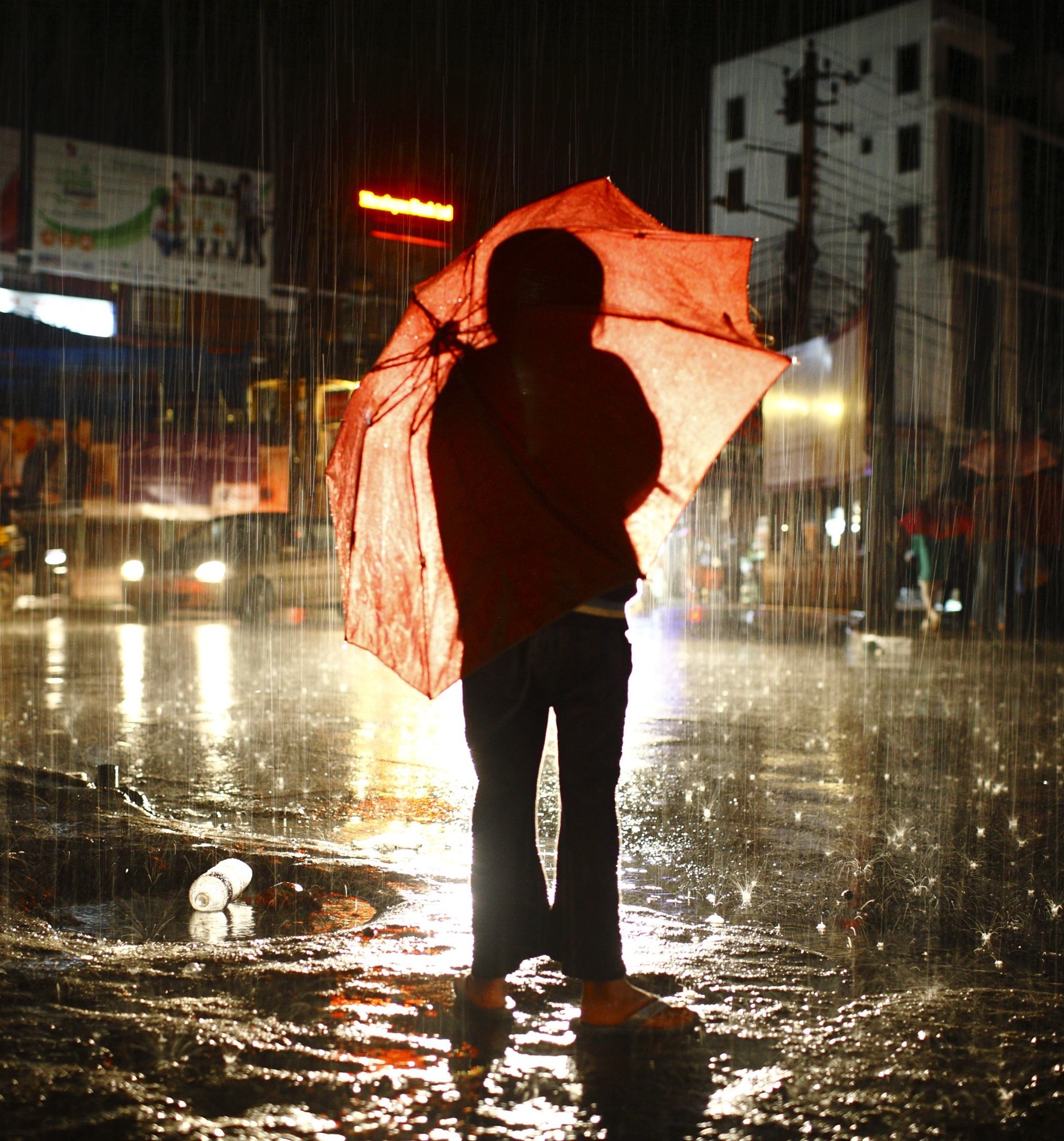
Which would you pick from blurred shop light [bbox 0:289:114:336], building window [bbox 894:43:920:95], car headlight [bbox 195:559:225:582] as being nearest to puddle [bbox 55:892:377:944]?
car headlight [bbox 195:559:225:582]

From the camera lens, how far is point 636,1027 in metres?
3.19

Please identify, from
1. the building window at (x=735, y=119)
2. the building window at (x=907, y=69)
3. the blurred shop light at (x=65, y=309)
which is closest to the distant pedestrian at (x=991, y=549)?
the blurred shop light at (x=65, y=309)

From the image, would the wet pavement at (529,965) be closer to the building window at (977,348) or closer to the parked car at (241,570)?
the parked car at (241,570)

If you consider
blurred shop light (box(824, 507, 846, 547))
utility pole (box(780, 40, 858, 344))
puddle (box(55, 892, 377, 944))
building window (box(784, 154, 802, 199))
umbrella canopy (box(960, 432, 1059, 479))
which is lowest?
puddle (box(55, 892, 377, 944))

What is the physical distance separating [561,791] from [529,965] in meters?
0.81

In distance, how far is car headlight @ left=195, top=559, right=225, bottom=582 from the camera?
21.8m

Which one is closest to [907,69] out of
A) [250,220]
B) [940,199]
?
[940,199]

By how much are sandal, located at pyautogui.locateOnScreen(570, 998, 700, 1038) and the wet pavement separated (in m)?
0.06

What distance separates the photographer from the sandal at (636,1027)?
3.17 metres

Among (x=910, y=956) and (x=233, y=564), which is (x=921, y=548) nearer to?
(x=233, y=564)

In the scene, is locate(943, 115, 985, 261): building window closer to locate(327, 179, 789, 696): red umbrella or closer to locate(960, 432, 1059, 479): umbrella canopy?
locate(960, 432, 1059, 479): umbrella canopy

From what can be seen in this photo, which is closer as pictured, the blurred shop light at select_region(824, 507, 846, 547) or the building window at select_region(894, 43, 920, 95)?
the blurred shop light at select_region(824, 507, 846, 547)

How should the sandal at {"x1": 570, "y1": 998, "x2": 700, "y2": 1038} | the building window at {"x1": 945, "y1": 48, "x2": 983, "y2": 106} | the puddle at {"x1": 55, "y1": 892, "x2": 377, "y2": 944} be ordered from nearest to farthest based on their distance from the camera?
the sandal at {"x1": 570, "y1": 998, "x2": 700, "y2": 1038} < the puddle at {"x1": 55, "y1": 892, "x2": 377, "y2": 944} < the building window at {"x1": 945, "y1": 48, "x2": 983, "y2": 106}

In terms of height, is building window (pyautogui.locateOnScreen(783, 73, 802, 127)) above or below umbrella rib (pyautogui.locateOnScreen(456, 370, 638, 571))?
above
